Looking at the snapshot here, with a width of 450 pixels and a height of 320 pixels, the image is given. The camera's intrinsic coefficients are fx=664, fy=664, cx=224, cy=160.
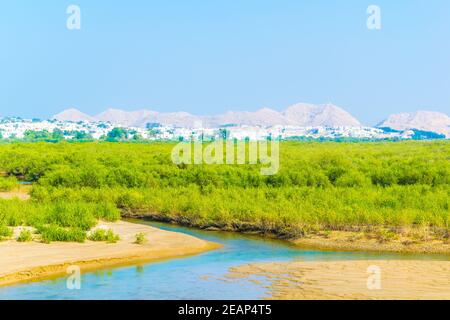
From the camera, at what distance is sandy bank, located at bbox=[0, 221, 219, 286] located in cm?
1632

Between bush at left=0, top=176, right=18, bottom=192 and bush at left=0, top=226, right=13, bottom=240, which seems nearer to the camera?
bush at left=0, top=226, right=13, bottom=240

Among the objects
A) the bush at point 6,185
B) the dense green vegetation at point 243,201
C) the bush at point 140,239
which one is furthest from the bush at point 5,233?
the bush at point 6,185

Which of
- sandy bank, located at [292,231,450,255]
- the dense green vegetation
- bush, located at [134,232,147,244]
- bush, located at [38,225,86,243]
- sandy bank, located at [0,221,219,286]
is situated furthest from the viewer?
the dense green vegetation

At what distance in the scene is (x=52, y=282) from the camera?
618 inches

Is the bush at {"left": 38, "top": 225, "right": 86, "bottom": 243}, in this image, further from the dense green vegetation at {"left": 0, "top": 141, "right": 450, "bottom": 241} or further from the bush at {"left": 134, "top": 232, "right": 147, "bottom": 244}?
the bush at {"left": 134, "top": 232, "right": 147, "bottom": 244}

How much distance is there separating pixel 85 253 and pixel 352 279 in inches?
293

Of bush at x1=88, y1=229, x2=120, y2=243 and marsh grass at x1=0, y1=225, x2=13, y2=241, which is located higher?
marsh grass at x1=0, y1=225, x2=13, y2=241

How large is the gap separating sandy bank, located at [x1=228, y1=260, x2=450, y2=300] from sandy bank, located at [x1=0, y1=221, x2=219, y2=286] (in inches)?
130

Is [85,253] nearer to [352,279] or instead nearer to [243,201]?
[352,279]

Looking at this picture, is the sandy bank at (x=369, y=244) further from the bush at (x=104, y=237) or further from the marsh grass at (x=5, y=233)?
the marsh grass at (x=5, y=233)

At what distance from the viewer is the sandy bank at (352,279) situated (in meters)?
14.1

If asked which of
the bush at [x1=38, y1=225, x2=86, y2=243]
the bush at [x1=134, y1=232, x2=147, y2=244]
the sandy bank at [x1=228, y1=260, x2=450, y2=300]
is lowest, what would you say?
the sandy bank at [x1=228, y1=260, x2=450, y2=300]

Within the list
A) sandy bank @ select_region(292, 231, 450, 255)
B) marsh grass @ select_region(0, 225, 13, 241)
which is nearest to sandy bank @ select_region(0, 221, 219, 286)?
marsh grass @ select_region(0, 225, 13, 241)

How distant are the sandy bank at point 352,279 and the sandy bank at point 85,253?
3300 millimetres
